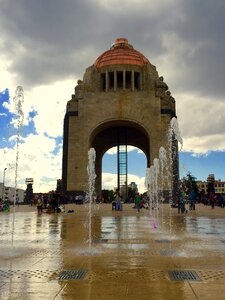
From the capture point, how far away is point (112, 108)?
136ft

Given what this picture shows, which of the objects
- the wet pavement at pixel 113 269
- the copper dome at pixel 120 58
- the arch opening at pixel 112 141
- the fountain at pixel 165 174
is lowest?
the wet pavement at pixel 113 269

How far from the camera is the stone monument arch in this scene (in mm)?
40562

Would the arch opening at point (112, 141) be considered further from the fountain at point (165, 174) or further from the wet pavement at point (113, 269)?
the wet pavement at point (113, 269)

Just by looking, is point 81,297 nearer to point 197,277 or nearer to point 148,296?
point 148,296

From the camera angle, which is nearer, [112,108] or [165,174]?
[165,174]

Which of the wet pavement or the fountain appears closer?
the wet pavement

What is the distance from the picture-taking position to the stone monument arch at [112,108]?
133ft

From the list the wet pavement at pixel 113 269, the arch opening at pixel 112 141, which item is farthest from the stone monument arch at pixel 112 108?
the wet pavement at pixel 113 269

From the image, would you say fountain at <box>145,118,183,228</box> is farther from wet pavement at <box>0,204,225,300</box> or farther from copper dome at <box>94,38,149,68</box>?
wet pavement at <box>0,204,225,300</box>

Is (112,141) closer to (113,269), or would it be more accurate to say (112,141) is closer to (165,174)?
(165,174)

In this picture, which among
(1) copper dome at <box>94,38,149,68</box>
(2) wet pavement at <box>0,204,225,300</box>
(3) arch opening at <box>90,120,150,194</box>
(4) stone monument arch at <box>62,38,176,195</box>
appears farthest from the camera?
(3) arch opening at <box>90,120,150,194</box>

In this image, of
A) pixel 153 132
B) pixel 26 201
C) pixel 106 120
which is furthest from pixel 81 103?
pixel 26 201

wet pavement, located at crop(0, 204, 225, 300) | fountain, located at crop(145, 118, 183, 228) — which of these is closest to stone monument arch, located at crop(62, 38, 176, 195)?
fountain, located at crop(145, 118, 183, 228)

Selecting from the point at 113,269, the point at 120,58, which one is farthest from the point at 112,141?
the point at 113,269
